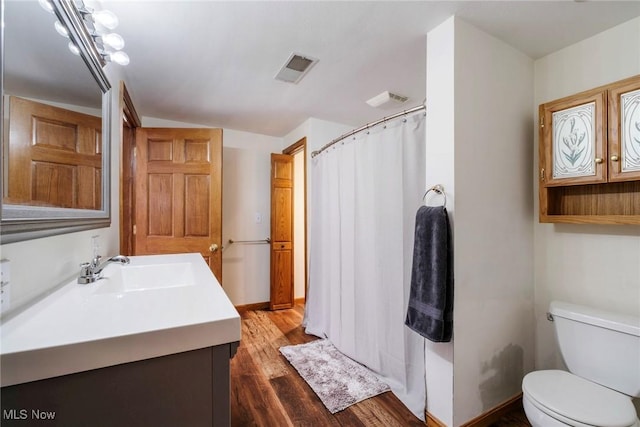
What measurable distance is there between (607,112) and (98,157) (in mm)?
2480

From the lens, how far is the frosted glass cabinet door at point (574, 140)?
1394 millimetres

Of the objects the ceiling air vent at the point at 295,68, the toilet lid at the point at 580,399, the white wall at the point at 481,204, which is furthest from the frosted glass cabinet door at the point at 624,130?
the ceiling air vent at the point at 295,68

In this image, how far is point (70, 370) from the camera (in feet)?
1.82

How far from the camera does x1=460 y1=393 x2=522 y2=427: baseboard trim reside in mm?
1511

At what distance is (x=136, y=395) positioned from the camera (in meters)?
0.62

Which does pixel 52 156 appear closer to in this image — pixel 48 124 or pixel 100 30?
pixel 48 124

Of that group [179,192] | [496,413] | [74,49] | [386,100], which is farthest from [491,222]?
[179,192]

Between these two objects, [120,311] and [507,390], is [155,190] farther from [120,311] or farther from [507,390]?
[507,390]

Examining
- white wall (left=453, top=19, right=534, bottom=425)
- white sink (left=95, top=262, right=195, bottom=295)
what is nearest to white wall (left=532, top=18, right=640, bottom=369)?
white wall (left=453, top=19, right=534, bottom=425)

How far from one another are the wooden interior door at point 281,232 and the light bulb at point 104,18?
2251mm

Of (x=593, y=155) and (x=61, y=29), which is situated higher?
(x=61, y=29)

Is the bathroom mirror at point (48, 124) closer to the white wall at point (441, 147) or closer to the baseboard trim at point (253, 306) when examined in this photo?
the white wall at point (441, 147)

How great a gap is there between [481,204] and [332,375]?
1546mm

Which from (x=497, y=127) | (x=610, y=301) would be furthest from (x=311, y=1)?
Result: (x=610, y=301)
